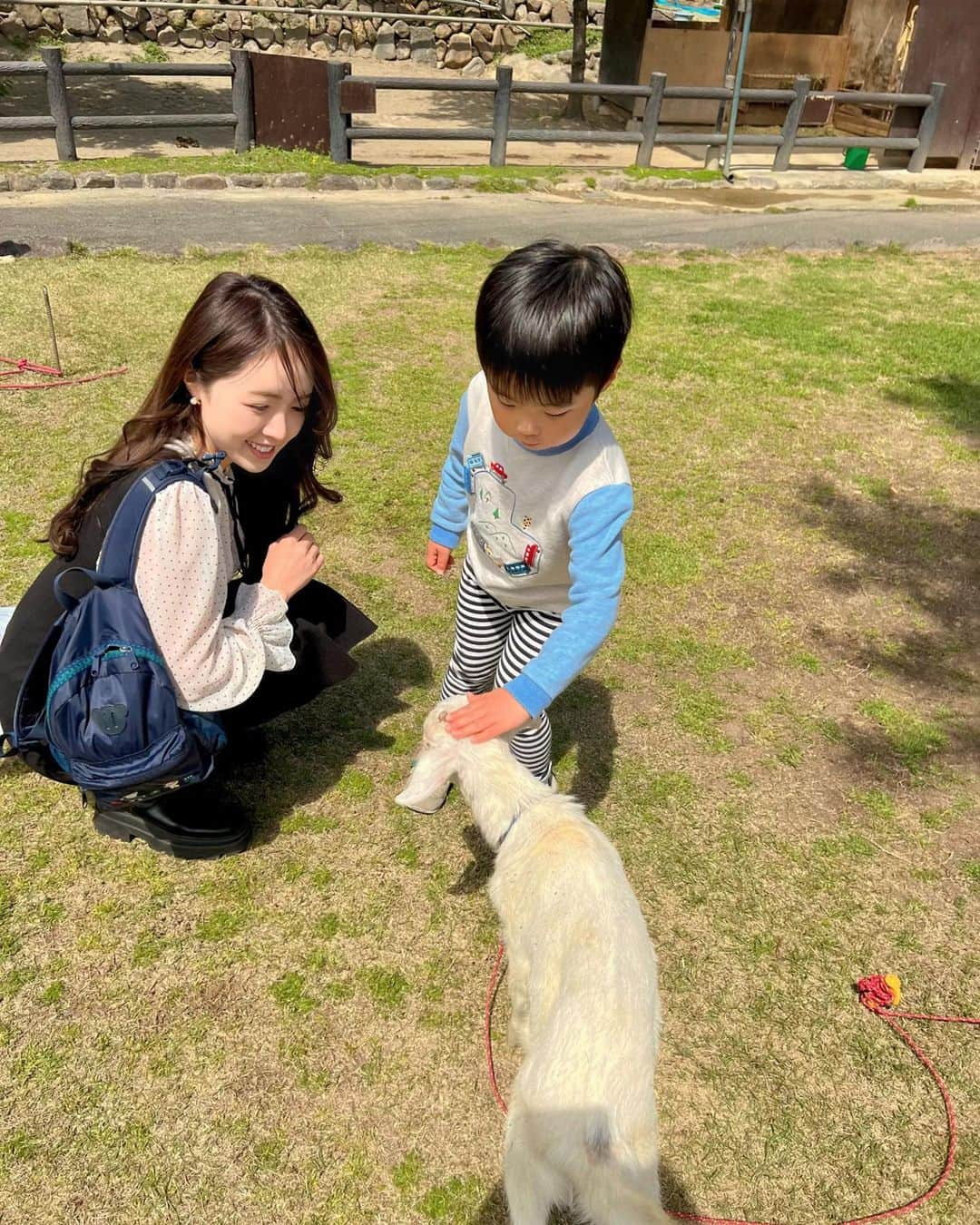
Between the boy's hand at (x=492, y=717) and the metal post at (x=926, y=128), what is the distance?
1603 cm

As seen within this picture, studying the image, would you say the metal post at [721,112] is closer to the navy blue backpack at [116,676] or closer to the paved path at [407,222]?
the paved path at [407,222]

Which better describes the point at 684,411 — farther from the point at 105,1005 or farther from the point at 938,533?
the point at 105,1005

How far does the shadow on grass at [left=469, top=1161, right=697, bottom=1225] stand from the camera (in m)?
2.12

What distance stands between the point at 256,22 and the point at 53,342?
22466 mm

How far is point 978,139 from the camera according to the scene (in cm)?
1465

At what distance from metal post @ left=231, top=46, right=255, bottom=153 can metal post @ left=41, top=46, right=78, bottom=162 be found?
2234mm

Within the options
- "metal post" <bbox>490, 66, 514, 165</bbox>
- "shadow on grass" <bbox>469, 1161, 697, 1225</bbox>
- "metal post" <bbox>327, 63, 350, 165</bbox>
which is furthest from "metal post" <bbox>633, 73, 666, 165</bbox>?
"shadow on grass" <bbox>469, 1161, 697, 1225</bbox>

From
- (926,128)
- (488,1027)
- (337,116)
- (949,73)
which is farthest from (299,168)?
(488,1027)

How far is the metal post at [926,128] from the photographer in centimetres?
1427

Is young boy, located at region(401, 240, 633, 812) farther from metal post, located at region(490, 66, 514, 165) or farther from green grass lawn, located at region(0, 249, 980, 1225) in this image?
metal post, located at region(490, 66, 514, 165)

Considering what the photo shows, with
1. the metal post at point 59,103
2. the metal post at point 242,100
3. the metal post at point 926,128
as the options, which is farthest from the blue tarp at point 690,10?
the metal post at point 59,103

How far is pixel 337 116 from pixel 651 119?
15.9 ft

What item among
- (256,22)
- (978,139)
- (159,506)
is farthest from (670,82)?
(159,506)

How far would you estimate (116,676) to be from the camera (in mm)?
2295
